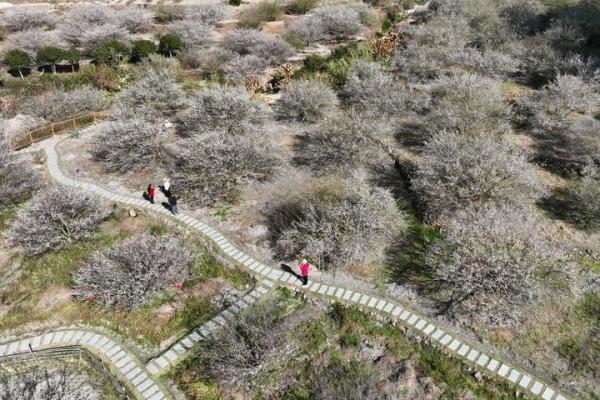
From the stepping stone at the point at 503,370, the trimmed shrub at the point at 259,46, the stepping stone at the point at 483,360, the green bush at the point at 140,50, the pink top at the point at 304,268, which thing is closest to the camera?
the stepping stone at the point at 503,370

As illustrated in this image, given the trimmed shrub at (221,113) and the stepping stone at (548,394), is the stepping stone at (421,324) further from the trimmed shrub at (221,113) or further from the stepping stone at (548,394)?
the trimmed shrub at (221,113)

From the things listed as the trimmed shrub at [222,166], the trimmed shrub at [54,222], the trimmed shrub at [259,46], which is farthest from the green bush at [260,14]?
the trimmed shrub at [54,222]

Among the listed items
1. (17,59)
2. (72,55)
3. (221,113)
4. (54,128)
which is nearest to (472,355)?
(221,113)

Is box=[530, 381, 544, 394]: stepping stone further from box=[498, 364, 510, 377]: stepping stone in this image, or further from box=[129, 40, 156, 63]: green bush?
box=[129, 40, 156, 63]: green bush

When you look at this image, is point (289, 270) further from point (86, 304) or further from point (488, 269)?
point (86, 304)

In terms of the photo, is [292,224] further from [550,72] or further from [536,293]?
[550,72]

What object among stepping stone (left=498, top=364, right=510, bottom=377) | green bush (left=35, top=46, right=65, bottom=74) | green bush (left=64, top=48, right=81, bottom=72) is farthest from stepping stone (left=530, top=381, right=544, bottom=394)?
green bush (left=35, top=46, right=65, bottom=74)
